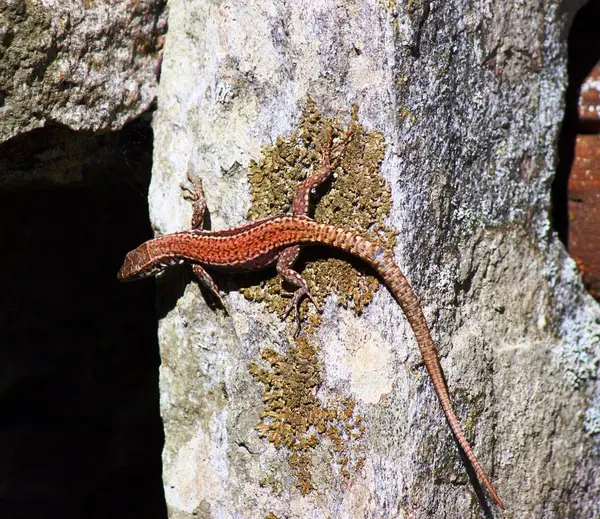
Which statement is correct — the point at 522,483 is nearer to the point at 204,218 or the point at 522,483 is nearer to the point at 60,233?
the point at 204,218

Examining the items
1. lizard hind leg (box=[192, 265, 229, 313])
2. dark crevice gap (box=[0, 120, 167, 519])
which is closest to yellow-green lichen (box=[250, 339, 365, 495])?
lizard hind leg (box=[192, 265, 229, 313])

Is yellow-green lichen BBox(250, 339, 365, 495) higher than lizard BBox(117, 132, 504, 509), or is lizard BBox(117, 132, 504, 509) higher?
lizard BBox(117, 132, 504, 509)

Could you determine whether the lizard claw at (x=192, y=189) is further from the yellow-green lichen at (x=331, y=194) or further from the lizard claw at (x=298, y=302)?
the lizard claw at (x=298, y=302)

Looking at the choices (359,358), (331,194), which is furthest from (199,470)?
(331,194)

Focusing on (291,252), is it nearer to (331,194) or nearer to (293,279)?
(293,279)

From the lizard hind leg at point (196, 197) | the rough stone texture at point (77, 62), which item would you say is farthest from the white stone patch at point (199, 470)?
the rough stone texture at point (77, 62)

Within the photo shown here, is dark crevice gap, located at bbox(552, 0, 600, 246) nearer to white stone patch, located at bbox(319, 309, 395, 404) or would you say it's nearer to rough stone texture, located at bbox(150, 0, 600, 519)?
rough stone texture, located at bbox(150, 0, 600, 519)
